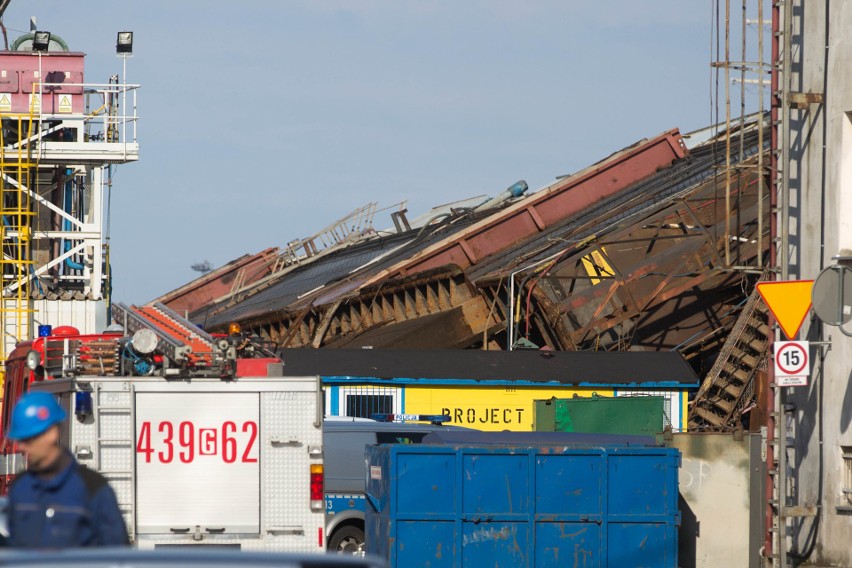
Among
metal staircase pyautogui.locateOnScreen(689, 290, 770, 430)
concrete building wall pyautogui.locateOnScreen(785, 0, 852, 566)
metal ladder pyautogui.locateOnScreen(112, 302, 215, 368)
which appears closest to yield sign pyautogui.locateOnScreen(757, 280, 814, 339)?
concrete building wall pyautogui.locateOnScreen(785, 0, 852, 566)

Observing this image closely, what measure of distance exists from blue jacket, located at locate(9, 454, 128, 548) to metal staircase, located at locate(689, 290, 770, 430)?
2261 cm

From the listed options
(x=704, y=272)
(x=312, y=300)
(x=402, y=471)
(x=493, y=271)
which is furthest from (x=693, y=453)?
(x=312, y=300)

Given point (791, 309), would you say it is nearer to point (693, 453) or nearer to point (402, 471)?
point (693, 453)

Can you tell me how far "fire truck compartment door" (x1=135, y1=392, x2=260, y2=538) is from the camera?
13.5m

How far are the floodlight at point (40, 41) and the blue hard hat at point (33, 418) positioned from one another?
26.1m

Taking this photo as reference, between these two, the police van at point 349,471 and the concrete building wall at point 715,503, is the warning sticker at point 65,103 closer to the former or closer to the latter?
the police van at point 349,471

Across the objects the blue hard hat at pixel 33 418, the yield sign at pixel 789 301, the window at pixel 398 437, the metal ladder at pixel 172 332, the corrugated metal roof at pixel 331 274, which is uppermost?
the corrugated metal roof at pixel 331 274

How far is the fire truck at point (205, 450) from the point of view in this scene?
13.5 m

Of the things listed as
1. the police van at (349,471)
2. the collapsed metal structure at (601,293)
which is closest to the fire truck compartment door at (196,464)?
the police van at (349,471)

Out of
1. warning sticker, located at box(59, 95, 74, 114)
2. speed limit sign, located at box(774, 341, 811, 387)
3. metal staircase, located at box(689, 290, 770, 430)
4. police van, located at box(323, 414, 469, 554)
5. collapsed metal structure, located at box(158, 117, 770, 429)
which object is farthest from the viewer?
warning sticker, located at box(59, 95, 74, 114)

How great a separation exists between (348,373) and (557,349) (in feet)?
20.7

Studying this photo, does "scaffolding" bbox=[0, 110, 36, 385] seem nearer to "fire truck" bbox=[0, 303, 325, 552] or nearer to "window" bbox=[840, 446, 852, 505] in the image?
"fire truck" bbox=[0, 303, 325, 552]

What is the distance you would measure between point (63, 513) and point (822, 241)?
13375 mm

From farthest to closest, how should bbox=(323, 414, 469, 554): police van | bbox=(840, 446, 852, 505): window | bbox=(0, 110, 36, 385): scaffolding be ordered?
bbox=(0, 110, 36, 385): scaffolding
bbox=(323, 414, 469, 554): police van
bbox=(840, 446, 852, 505): window
